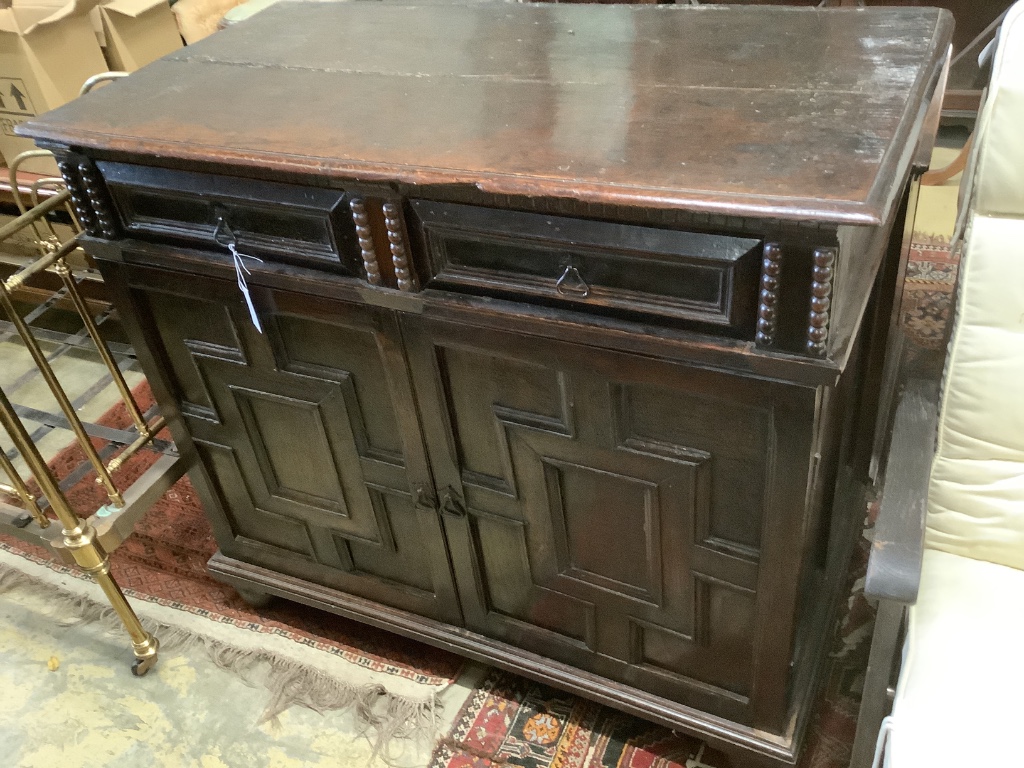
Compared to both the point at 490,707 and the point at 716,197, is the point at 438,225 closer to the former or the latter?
the point at 716,197

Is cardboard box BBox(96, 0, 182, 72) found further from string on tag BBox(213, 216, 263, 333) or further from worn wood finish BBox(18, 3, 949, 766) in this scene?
string on tag BBox(213, 216, 263, 333)

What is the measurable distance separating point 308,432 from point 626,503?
502 mm

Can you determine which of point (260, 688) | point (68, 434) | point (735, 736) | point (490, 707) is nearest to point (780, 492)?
point (735, 736)

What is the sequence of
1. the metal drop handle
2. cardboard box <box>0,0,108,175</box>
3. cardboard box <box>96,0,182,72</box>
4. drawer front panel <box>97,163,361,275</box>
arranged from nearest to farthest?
the metal drop handle < drawer front panel <box>97,163,361,275</box> < cardboard box <box>0,0,108,175</box> < cardboard box <box>96,0,182,72</box>

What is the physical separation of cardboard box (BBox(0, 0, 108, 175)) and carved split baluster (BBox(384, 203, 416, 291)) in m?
1.38

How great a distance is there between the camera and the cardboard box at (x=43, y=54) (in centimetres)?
188

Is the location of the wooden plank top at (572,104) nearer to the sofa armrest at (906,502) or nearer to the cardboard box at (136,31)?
the sofa armrest at (906,502)

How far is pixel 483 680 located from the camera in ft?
4.82

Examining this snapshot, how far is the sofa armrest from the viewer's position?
3.00 ft

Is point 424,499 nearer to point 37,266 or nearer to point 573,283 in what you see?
point 573,283

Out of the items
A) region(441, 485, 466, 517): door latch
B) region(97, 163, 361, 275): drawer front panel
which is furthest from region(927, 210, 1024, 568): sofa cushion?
region(97, 163, 361, 275): drawer front panel

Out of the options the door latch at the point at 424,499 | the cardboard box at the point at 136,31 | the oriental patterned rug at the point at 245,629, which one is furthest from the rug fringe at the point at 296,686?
the cardboard box at the point at 136,31

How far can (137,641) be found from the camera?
1.52m

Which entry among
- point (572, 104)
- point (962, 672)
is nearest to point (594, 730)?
point (962, 672)
